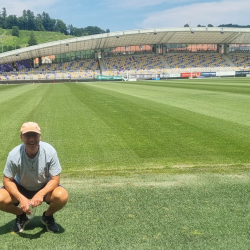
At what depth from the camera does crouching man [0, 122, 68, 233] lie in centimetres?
391

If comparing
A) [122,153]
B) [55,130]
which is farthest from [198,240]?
[55,130]

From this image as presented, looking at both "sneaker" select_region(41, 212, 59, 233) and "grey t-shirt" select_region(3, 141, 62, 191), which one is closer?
"grey t-shirt" select_region(3, 141, 62, 191)

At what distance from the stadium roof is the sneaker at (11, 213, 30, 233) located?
2754 inches

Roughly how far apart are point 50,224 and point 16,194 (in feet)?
2.07

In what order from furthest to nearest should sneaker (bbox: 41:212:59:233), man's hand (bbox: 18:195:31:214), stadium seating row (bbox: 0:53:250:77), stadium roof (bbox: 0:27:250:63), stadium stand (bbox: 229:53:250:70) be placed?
stadium stand (bbox: 229:53:250:70), stadium seating row (bbox: 0:53:250:77), stadium roof (bbox: 0:27:250:63), sneaker (bbox: 41:212:59:233), man's hand (bbox: 18:195:31:214)

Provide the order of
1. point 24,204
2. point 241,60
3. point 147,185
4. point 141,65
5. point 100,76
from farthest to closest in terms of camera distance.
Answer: point 241,60
point 141,65
point 100,76
point 147,185
point 24,204

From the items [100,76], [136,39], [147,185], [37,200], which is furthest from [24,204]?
[136,39]

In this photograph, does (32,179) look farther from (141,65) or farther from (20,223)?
(141,65)

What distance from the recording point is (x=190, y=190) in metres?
5.47

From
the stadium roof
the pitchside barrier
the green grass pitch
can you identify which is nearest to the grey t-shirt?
the green grass pitch

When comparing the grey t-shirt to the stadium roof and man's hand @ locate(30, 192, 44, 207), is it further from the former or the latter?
the stadium roof

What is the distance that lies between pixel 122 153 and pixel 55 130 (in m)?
3.73

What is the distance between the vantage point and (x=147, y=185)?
5750 millimetres

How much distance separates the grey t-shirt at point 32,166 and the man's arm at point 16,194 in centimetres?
8
